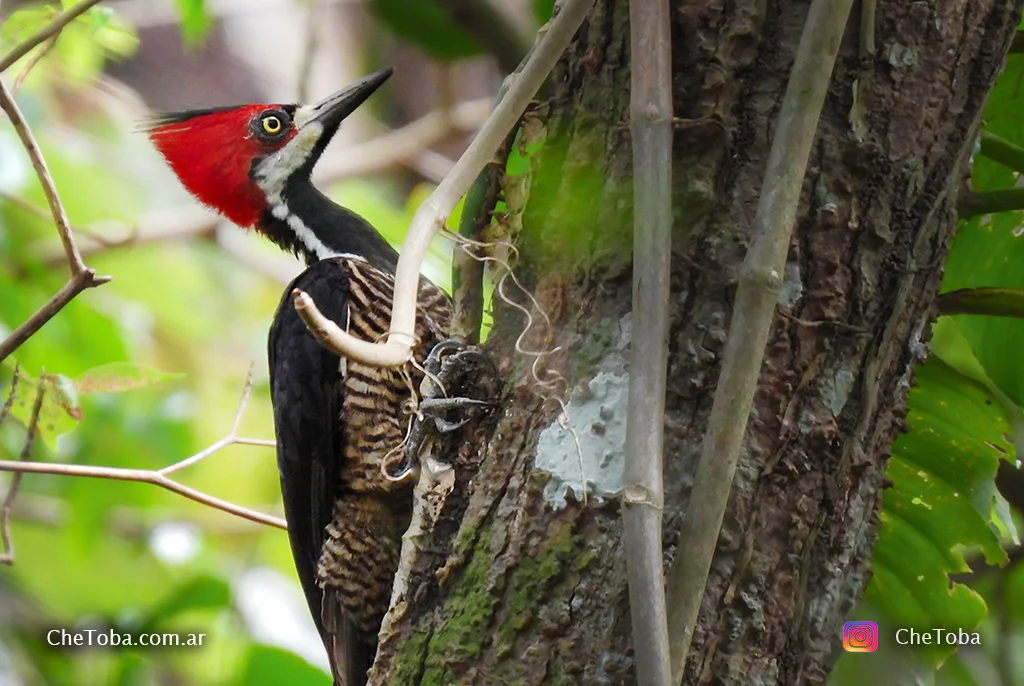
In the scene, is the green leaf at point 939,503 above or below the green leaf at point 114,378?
below

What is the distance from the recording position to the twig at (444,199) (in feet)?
2.75

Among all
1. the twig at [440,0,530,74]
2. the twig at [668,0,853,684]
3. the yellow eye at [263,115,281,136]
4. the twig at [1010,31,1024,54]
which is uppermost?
the twig at [440,0,530,74]

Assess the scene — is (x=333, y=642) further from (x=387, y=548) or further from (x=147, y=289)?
(x=147, y=289)

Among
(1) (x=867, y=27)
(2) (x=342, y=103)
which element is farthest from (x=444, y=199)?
(2) (x=342, y=103)

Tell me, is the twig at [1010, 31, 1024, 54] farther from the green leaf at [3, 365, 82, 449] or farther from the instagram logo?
the green leaf at [3, 365, 82, 449]

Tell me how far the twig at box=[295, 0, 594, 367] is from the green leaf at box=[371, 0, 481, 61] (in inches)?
62.7

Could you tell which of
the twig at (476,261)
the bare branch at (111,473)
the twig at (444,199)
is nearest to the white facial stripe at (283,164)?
the bare branch at (111,473)

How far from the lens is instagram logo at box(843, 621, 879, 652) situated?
57.2 inches

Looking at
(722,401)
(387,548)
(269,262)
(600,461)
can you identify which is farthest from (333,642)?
(269,262)

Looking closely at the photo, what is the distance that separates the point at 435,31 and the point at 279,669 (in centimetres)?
163

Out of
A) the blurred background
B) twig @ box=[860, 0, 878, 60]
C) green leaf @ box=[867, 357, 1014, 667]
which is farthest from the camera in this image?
the blurred background

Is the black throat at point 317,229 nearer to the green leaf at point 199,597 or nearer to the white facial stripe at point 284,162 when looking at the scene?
the white facial stripe at point 284,162

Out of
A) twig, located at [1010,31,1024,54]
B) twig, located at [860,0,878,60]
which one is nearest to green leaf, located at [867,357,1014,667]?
twig, located at [1010,31,1024,54]

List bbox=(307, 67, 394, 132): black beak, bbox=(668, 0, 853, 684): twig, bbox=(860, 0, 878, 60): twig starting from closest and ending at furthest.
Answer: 1. bbox=(668, 0, 853, 684): twig
2. bbox=(860, 0, 878, 60): twig
3. bbox=(307, 67, 394, 132): black beak
